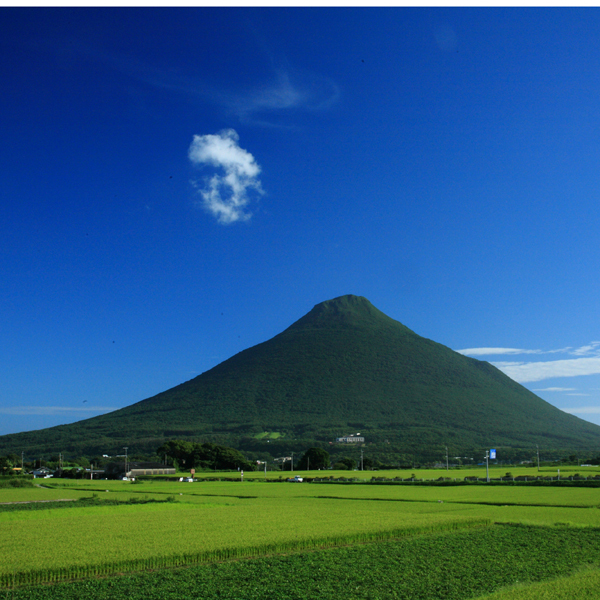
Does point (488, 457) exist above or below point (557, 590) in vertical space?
below

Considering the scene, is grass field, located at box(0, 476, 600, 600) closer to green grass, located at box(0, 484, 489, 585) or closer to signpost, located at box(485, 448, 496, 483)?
green grass, located at box(0, 484, 489, 585)

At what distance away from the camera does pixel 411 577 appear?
14.4m

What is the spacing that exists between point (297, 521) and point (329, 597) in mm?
13685

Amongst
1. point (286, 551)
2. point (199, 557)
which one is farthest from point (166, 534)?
point (286, 551)

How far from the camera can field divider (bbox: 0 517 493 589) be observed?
45.7 ft

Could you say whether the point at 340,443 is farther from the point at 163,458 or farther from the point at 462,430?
the point at 163,458

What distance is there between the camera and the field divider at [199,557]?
13930 mm

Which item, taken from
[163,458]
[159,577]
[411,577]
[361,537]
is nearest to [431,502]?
[361,537]

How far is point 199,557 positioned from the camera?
664 inches

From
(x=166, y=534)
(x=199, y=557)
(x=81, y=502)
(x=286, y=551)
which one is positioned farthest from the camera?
(x=81, y=502)

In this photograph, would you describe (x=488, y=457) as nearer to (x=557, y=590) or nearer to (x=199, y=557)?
(x=199, y=557)

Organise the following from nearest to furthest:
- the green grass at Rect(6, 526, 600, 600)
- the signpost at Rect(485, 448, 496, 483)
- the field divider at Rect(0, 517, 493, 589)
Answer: the green grass at Rect(6, 526, 600, 600), the field divider at Rect(0, 517, 493, 589), the signpost at Rect(485, 448, 496, 483)

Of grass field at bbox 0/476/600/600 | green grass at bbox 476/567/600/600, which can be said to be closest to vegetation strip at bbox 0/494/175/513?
grass field at bbox 0/476/600/600

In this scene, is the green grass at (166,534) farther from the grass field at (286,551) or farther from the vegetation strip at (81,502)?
the vegetation strip at (81,502)
